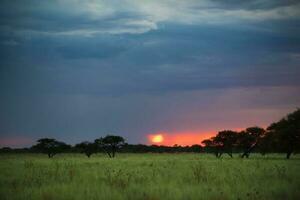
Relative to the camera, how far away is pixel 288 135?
204 ft

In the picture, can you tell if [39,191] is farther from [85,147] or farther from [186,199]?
[85,147]

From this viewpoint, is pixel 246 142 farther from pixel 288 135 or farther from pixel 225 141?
pixel 288 135

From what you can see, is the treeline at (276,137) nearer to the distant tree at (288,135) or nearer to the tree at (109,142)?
the distant tree at (288,135)

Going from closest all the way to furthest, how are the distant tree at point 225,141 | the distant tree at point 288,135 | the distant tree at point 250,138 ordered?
the distant tree at point 288,135 → the distant tree at point 250,138 → the distant tree at point 225,141

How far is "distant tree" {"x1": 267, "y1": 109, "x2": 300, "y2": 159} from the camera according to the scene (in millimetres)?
62156

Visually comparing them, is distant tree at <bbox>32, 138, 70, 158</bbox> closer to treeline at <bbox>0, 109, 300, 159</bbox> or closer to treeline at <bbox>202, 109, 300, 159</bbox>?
treeline at <bbox>0, 109, 300, 159</bbox>

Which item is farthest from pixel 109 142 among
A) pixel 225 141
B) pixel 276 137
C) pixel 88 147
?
pixel 276 137

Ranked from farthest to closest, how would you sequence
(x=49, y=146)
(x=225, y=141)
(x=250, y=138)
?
1. (x=49, y=146)
2. (x=225, y=141)
3. (x=250, y=138)

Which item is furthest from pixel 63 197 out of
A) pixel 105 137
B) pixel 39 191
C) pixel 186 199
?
pixel 105 137

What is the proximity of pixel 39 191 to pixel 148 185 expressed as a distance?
425 centimetres

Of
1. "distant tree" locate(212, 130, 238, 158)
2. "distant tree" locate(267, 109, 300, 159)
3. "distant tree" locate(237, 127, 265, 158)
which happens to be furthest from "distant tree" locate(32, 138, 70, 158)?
"distant tree" locate(267, 109, 300, 159)

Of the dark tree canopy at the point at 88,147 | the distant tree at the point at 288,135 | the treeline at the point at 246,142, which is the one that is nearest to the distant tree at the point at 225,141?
the treeline at the point at 246,142

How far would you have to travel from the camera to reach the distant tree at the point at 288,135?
62156mm

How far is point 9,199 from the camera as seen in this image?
14.3m
